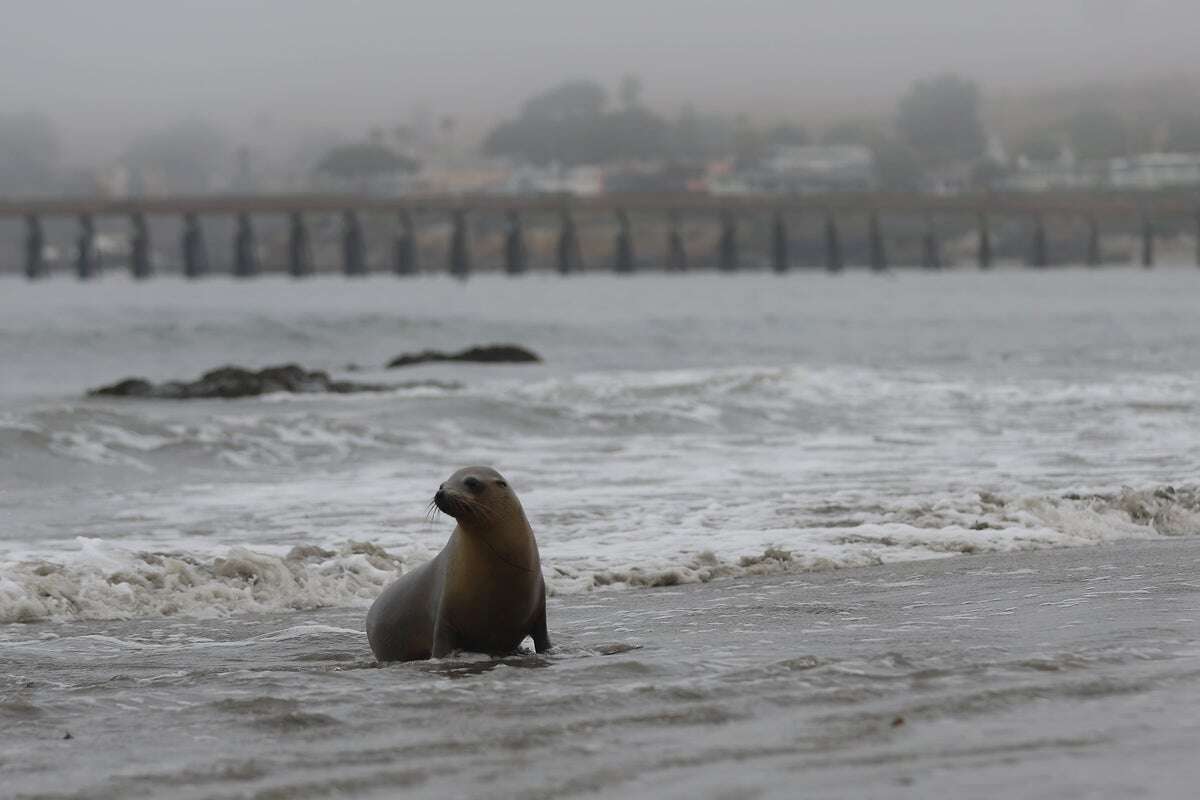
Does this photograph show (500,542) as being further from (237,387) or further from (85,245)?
(85,245)

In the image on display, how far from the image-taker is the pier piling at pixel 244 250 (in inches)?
7338

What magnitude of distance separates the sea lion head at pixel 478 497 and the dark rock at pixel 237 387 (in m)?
20.9

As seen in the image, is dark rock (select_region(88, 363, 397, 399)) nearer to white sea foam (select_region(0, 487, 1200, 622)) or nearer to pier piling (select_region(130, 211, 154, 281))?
white sea foam (select_region(0, 487, 1200, 622))

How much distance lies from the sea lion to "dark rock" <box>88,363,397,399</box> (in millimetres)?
20834

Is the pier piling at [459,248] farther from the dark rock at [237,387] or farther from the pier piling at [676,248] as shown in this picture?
the dark rock at [237,387]

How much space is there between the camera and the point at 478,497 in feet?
22.8

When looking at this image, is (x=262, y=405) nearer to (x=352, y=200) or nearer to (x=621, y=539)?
(x=621, y=539)

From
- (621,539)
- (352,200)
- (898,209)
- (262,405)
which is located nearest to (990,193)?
(898,209)

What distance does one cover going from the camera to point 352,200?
181375 mm

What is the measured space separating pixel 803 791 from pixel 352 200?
589 ft

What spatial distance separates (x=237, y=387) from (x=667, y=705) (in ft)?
74.8

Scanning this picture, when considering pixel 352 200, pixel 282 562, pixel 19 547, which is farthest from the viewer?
pixel 352 200

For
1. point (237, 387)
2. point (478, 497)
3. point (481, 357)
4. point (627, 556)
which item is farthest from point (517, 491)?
point (481, 357)

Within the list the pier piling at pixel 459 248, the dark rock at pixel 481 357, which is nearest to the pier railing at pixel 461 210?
the pier piling at pixel 459 248
